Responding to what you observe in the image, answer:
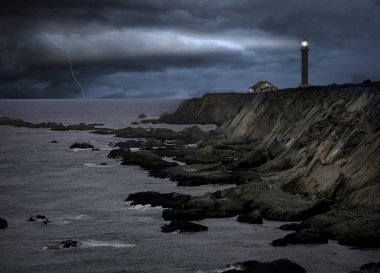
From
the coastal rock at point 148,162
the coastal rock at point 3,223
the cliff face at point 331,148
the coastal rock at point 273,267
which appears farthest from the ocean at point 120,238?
the coastal rock at point 148,162

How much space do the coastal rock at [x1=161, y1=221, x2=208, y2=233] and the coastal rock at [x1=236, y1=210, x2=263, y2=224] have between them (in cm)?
343

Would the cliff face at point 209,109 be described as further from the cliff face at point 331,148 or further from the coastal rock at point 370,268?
the coastal rock at point 370,268

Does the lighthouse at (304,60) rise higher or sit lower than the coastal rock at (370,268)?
higher

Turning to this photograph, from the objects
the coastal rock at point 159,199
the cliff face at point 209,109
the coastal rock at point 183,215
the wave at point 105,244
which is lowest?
the wave at point 105,244

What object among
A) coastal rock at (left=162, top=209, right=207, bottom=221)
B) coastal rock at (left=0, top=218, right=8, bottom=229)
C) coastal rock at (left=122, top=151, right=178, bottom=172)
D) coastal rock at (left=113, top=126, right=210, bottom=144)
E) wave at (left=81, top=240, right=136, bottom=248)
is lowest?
wave at (left=81, top=240, right=136, bottom=248)

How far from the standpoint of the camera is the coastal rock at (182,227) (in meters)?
37.6

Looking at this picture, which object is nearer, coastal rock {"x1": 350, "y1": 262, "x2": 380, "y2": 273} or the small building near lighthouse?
coastal rock {"x1": 350, "y1": 262, "x2": 380, "y2": 273}

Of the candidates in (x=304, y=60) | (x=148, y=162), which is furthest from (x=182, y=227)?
(x=304, y=60)

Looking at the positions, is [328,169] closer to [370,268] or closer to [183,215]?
[183,215]

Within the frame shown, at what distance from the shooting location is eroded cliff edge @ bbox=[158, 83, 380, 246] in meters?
36.9

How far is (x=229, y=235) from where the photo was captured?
1432 inches

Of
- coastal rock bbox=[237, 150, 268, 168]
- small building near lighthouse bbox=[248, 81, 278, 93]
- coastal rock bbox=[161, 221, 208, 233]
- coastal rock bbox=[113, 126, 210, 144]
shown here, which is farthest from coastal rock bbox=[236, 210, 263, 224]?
small building near lighthouse bbox=[248, 81, 278, 93]

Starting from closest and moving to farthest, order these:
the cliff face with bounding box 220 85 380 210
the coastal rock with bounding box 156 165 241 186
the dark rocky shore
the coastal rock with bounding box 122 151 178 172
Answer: the dark rocky shore
the cliff face with bounding box 220 85 380 210
the coastal rock with bounding box 156 165 241 186
the coastal rock with bounding box 122 151 178 172

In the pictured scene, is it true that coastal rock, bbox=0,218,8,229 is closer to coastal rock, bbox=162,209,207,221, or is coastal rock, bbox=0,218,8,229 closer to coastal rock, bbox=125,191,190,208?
coastal rock, bbox=125,191,190,208
